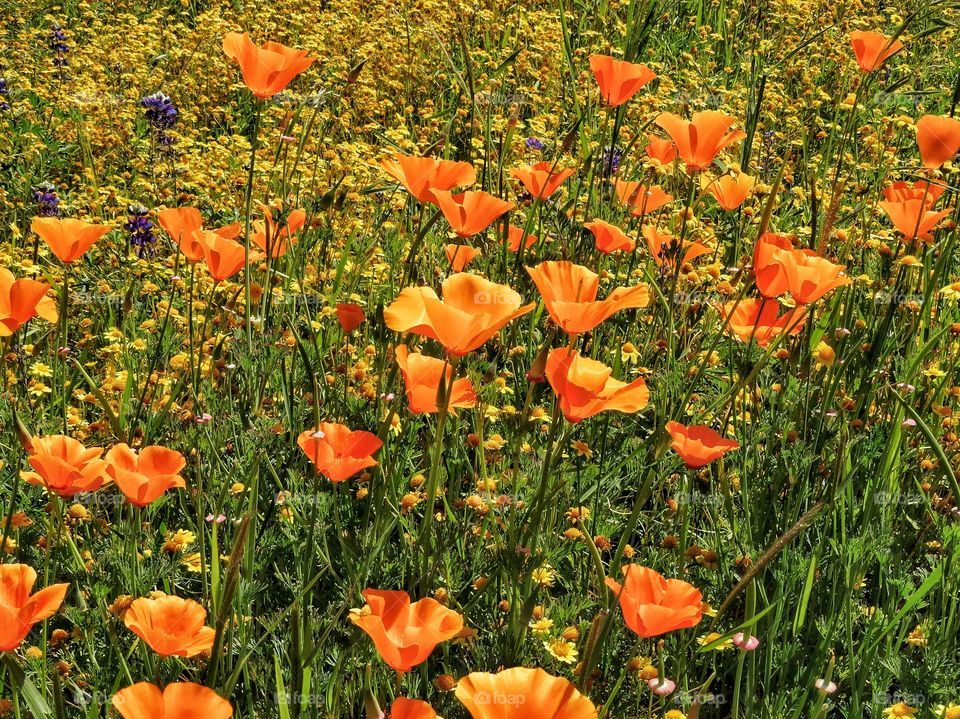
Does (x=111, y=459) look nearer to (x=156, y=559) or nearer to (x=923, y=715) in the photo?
(x=156, y=559)

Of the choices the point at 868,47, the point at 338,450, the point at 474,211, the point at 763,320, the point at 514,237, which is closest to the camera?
the point at 338,450

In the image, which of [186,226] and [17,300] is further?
[186,226]

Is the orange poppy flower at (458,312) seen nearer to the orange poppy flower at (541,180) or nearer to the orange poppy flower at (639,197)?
the orange poppy flower at (541,180)

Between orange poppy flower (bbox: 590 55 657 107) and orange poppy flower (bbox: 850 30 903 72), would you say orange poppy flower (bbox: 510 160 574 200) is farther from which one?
orange poppy flower (bbox: 850 30 903 72)

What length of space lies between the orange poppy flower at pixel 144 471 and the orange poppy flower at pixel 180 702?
38cm

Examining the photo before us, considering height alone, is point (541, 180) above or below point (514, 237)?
above

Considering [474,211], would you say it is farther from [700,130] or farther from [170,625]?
[170,625]

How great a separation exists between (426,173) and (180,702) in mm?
1013

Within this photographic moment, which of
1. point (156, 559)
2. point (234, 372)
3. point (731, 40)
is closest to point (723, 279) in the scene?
point (234, 372)

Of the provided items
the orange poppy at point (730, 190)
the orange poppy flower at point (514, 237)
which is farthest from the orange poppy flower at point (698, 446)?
the orange poppy flower at point (514, 237)

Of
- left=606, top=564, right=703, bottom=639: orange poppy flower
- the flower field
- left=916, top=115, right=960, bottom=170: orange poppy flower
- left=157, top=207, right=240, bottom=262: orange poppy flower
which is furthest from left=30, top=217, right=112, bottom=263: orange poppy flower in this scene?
left=916, top=115, right=960, bottom=170: orange poppy flower

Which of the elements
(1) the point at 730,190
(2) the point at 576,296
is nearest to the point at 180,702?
(2) the point at 576,296

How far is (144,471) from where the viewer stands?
4.51ft

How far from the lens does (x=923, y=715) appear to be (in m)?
1.49
